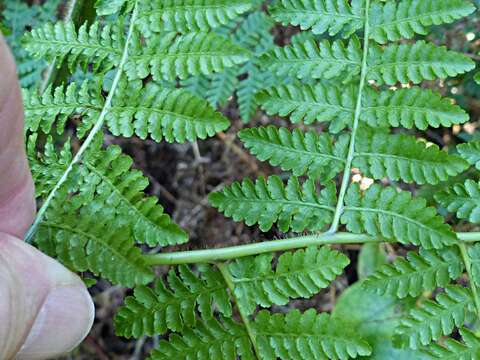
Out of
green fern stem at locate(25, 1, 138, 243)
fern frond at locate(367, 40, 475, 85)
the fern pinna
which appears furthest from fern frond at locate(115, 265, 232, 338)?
fern frond at locate(367, 40, 475, 85)

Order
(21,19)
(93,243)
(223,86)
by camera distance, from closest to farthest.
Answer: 1. (93,243)
2. (223,86)
3. (21,19)

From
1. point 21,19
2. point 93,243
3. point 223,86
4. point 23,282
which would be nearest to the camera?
point 23,282

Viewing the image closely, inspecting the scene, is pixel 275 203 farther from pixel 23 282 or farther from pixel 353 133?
pixel 23 282

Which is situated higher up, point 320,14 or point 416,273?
point 320,14

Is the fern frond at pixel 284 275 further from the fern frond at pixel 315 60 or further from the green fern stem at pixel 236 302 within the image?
the fern frond at pixel 315 60

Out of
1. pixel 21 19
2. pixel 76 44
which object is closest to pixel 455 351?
pixel 76 44

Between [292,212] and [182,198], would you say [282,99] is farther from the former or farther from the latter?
[182,198]

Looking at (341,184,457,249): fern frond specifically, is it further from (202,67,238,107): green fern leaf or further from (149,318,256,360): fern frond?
(202,67,238,107): green fern leaf
